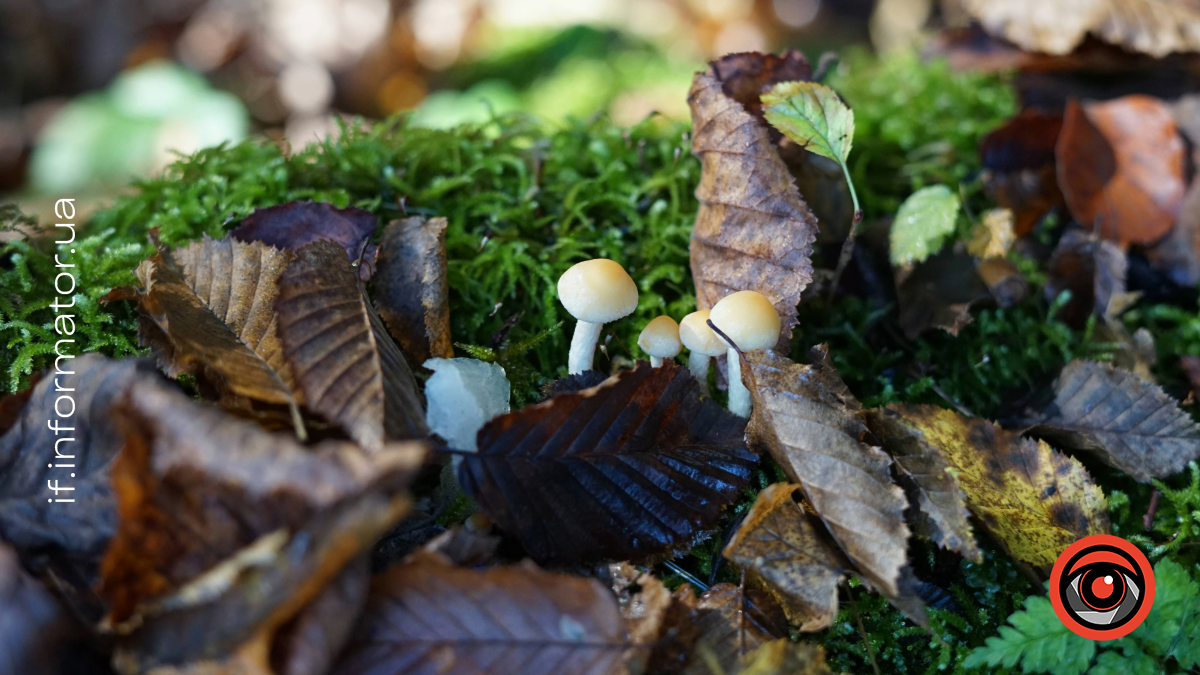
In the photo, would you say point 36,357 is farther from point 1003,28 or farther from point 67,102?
point 67,102

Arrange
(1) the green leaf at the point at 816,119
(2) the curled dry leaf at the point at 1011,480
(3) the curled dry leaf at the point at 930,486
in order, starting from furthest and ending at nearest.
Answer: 1. (1) the green leaf at the point at 816,119
2. (2) the curled dry leaf at the point at 1011,480
3. (3) the curled dry leaf at the point at 930,486

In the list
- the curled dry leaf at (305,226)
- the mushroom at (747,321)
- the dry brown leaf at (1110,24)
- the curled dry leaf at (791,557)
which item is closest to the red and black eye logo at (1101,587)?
the curled dry leaf at (791,557)

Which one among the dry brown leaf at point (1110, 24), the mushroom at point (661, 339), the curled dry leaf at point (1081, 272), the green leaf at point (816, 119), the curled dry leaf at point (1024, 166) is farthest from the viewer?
the dry brown leaf at point (1110, 24)

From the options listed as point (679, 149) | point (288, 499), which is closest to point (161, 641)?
point (288, 499)

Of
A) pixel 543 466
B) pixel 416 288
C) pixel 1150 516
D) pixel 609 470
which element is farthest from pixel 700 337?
pixel 1150 516

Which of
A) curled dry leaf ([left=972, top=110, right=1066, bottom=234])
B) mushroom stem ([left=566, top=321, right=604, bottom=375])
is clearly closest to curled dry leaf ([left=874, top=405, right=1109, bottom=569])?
mushroom stem ([left=566, top=321, right=604, bottom=375])

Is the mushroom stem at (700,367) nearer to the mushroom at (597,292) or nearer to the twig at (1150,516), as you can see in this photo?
the mushroom at (597,292)

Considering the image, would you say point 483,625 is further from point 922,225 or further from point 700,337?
point 922,225
